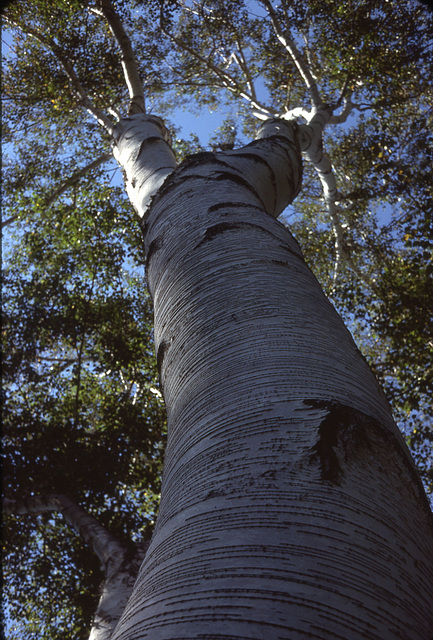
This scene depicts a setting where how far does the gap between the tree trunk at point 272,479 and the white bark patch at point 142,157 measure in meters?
1.17

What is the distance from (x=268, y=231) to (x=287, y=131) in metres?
2.31

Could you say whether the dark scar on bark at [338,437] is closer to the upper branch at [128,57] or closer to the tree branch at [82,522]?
the tree branch at [82,522]

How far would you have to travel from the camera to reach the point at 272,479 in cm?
68

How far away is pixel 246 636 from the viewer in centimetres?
47

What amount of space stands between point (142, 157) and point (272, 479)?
2.67 metres

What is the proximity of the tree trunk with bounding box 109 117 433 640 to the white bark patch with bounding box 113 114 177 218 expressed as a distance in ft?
3.83

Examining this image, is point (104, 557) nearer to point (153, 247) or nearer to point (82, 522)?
point (82, 522)

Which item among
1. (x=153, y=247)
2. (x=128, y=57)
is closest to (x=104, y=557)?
(x=153, y=247)

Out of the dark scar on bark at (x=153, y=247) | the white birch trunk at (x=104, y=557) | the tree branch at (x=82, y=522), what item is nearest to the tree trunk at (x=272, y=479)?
the dark scar on bark at (x=153, y=247)

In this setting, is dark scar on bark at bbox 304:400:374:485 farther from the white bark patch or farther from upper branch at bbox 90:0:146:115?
upper branch at bbox 90:0:146:115

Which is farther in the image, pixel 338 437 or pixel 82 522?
pixel 82 522

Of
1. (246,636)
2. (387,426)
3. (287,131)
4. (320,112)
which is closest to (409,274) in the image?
(320,112)

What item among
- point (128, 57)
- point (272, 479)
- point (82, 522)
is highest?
point (128, 57)

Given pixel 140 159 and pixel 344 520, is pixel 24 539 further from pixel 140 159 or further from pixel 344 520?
pixel 344 520
